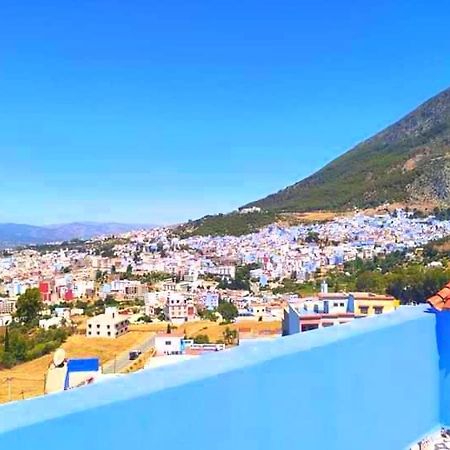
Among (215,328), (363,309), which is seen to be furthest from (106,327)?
(363,309)

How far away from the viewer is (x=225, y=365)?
1.79 meters

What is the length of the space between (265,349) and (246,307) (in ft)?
113

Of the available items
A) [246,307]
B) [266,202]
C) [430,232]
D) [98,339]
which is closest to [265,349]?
[98,339]

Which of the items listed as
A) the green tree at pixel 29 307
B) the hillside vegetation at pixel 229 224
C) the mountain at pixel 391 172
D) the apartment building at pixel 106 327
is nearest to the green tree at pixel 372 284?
the apartment building at pixel 106 327

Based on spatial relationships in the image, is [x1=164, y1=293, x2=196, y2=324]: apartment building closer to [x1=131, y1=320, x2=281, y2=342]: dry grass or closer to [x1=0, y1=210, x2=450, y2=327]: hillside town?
[x1=0, y1=210, x2=450, y2=327]: hillside town

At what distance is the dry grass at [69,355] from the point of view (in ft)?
68.8

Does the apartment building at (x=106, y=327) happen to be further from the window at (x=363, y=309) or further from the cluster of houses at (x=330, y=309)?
the window at (x=363, y=309)

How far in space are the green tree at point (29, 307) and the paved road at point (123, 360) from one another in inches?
458

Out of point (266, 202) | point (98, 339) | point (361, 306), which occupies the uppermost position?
point (266, 202)

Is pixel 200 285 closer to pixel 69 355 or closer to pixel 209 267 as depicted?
pixel 209 267

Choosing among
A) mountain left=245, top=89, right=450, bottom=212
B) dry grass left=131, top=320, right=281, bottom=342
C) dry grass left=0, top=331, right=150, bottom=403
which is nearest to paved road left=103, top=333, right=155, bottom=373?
dry grass left=0, top=331, right=150, bottom=403

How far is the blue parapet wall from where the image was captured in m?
1.44

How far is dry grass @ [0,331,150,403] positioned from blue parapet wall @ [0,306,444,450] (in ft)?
59.4

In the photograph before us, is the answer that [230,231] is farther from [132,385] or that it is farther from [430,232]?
[132,385]
